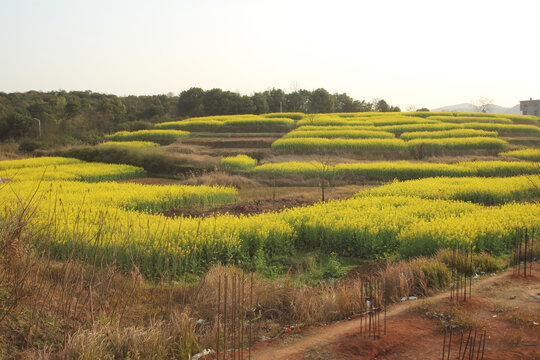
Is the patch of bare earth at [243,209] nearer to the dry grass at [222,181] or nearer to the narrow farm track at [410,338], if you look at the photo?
the dry grass at [222,181]

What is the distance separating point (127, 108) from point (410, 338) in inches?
2435

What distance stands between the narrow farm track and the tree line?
3587 cm

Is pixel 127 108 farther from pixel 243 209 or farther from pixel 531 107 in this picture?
pixel 531 107

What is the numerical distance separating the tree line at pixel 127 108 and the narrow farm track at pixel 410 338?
118 ft

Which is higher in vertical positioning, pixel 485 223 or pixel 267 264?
pixel 485 223

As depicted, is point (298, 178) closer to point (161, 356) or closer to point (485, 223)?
point (485, 223)

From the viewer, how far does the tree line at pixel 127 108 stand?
40375mm

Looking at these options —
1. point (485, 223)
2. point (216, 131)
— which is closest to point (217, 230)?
point (485, 223)

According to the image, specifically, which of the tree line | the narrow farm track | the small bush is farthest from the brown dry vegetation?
the tree line

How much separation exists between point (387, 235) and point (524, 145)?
2799cm

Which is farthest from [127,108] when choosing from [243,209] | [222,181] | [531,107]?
[531,107]

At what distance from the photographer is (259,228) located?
33.5 feet

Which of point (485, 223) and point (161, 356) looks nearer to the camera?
point (161, 356)

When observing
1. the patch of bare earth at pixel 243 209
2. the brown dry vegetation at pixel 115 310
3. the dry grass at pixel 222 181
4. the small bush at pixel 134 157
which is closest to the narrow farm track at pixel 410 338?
the brown dry vegetation at pixel 115 310
